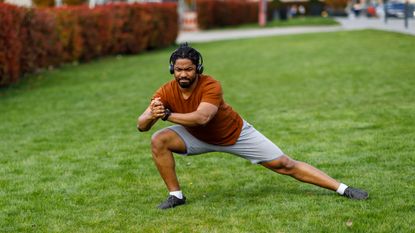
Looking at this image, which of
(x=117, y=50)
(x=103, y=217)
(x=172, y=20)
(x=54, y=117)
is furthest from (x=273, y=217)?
(x=172, y=20)

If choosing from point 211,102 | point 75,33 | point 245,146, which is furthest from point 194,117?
point 75,33

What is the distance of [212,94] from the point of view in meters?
5.98

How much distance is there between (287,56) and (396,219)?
16381mm

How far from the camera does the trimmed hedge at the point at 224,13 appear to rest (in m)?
47.2

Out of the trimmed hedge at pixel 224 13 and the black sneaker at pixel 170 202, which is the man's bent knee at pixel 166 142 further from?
the trimmed hedge at pixel 224 13

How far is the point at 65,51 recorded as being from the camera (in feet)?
72.4

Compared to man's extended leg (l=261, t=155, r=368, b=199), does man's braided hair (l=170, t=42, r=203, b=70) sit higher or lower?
higher

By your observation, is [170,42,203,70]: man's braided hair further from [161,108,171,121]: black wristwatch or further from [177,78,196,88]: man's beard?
[161,108,171,121]: black wristwatch

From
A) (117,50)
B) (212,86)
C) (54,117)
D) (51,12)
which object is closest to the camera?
(212,86)

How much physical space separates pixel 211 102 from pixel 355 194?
1379mm

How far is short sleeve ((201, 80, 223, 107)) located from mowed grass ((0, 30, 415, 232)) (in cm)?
85

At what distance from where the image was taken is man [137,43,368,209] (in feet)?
19.4

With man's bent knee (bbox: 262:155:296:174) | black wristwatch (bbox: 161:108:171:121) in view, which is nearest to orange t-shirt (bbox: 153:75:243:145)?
black wristwatch (bbox: 161:108:171:121)

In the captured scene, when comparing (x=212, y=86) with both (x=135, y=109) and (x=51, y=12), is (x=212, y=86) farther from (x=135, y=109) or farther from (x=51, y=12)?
(x=51, y=12)
